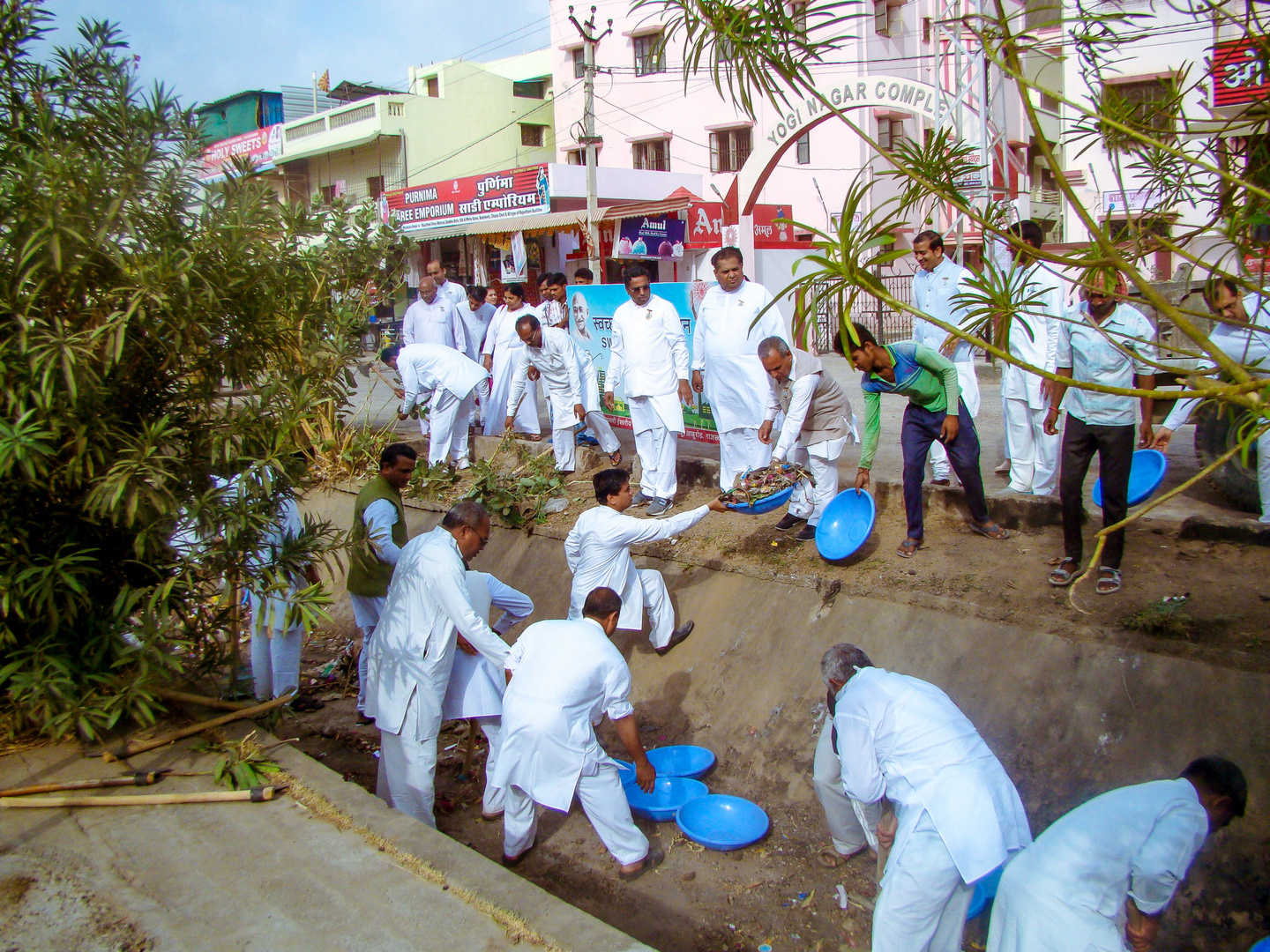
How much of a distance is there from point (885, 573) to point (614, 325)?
310 centimetres

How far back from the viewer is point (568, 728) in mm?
4043

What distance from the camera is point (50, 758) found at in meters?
4.10

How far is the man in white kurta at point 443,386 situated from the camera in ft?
30.5

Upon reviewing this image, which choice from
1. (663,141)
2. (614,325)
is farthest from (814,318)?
(663,141)

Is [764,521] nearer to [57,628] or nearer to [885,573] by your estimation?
[885,573]

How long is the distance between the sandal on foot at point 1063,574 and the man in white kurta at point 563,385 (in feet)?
14.6

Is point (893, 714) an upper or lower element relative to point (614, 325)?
lower

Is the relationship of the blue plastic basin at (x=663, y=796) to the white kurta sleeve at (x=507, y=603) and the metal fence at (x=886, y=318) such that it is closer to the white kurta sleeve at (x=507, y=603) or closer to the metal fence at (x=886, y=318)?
the white kurta sleeve at (x=507, y=603)

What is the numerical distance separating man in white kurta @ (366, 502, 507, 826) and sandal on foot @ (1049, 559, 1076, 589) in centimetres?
297

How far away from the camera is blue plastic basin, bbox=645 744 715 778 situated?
498 cm

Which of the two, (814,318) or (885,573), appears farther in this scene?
Answer: (885,573)

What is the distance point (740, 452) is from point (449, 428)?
351 cm

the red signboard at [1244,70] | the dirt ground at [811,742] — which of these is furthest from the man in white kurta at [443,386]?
the red signboard at [1244,70]

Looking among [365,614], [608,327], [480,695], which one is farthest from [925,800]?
[608,327]
